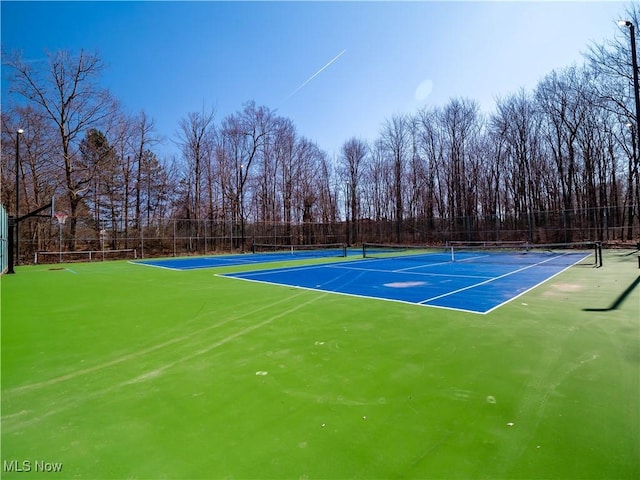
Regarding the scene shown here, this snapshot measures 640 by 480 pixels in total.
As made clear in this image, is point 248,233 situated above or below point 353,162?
below

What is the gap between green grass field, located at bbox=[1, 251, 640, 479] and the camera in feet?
6.53

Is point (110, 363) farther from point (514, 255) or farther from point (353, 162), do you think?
point (353, 162)

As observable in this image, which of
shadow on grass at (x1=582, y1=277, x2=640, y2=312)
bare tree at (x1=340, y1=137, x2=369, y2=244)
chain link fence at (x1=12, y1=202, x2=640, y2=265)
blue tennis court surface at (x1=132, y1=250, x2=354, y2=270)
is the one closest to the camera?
shadow on grass at (x1=582, y1=277, x2=640, y2=312)

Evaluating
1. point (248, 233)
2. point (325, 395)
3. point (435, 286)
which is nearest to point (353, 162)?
point (248, 233)

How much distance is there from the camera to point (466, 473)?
6.14 feet

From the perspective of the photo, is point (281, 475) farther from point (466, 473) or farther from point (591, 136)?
point (591, 136)

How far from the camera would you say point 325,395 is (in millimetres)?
2832
